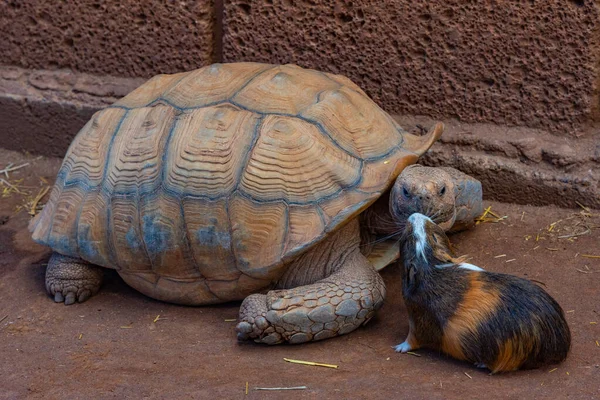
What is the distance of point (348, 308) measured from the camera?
337cm

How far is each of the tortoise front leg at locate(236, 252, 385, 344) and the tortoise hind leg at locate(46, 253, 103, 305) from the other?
938 millimetres

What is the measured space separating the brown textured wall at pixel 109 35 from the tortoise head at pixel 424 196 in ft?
5.88

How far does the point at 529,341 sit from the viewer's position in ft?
9.42

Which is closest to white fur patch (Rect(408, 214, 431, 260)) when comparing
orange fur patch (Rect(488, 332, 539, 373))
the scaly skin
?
the scaly skin

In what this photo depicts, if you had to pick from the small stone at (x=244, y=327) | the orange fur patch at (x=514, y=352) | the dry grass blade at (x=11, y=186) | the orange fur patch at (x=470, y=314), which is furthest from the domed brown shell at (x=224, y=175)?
the dry grass blade at (x=11, y=186)

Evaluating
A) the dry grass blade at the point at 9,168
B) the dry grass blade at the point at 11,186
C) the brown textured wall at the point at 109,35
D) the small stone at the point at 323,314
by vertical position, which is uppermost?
the brown textured wall at the point at 109,35

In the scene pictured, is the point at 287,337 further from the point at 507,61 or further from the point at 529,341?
the point at 507,61

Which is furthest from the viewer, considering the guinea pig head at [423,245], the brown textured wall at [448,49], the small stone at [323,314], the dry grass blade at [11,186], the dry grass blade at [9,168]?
the dry grass blade at [9,168]

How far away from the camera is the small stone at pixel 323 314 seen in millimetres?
3320

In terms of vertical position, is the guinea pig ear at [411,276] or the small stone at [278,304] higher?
the guinea pig ear at [411,276]

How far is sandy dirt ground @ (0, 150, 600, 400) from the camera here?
9.66ft

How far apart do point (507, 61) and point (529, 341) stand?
72.4 inches

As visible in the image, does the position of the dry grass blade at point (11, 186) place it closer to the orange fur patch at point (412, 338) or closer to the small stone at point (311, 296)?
the small stone at point (311, 296)

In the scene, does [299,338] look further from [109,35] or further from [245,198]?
[109,35]
